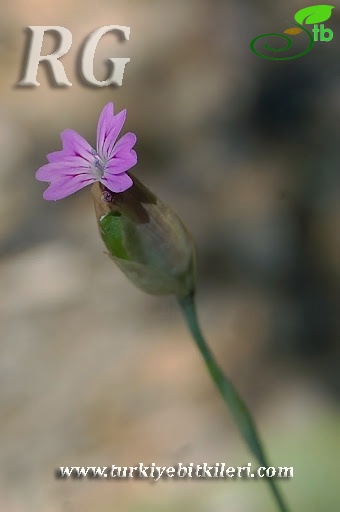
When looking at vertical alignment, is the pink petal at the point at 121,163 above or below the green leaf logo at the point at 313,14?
below

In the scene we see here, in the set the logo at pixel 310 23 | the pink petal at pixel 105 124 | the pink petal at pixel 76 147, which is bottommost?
the pink petal at pixel 76 147

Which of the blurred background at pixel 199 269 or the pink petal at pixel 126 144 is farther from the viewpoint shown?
the blurred background at pixel 199 269

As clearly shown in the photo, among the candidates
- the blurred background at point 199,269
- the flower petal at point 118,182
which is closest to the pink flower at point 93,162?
the flower petal at point 118,182

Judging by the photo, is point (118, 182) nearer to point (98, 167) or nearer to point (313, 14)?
point (98, 167)

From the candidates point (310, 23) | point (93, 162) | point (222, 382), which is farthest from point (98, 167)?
point (310, 23)

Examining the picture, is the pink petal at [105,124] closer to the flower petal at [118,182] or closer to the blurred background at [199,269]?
the flower petal at [118,182]

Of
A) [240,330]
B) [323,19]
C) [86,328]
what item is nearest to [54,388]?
[86,328]

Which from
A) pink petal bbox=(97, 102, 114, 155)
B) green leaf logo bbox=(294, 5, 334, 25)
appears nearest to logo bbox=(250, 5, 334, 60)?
green leaf logo bbox=(294, 5, 334, 25)
